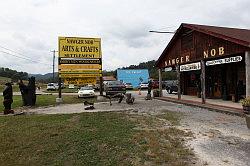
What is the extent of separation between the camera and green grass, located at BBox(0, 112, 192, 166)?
8250 mm

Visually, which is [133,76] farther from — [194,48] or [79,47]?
[194,48]

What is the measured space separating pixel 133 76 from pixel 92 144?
168 feet

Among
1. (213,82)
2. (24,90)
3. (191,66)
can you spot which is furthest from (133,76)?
(24,90)

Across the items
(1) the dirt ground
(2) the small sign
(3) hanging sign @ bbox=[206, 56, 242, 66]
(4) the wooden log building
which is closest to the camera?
(1) the dirt ground

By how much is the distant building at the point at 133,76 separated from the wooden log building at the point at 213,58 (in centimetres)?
2889

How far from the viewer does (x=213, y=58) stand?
21.3 metres

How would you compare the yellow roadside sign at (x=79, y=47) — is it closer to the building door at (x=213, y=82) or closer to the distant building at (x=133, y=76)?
the building door at (x=213, y=82)

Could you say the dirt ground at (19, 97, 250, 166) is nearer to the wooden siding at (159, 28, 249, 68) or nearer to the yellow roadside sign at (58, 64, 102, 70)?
the wooden siding at (159, 28, 249, 68)

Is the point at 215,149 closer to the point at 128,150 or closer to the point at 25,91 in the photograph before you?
the point at 128,150

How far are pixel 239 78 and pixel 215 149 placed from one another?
15.0 m

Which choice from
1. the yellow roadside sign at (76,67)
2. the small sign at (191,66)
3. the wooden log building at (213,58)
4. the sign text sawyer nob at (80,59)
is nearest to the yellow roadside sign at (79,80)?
the sign text sawyer nob at (80,59)

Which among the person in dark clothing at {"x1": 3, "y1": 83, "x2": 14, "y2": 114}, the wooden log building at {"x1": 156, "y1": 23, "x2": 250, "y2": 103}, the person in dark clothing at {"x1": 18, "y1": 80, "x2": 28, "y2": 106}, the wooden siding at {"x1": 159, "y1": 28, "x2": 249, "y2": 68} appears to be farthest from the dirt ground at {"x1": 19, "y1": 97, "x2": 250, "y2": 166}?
the person in dark clothing at {"x1": 18, "y1": 80, "x2": 28, "y2": 106}

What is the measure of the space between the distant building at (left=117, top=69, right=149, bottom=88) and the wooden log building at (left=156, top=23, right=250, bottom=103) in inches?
1138

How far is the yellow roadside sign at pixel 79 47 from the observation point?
1146 inches
